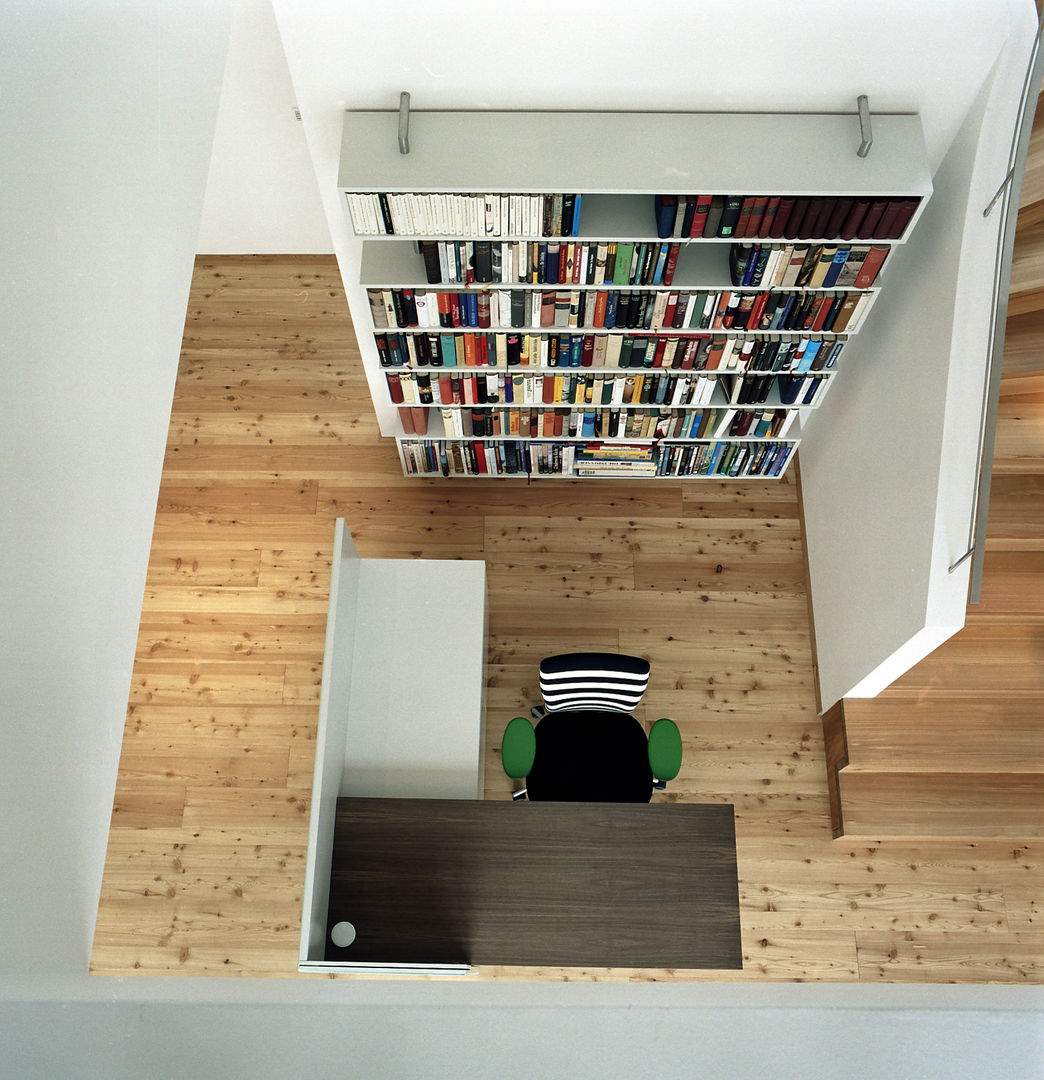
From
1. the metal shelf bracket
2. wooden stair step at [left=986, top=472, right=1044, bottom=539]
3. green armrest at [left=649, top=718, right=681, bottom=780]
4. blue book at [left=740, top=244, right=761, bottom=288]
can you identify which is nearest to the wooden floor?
green armrest at [left=649, top=718, right=681, bottom=780]

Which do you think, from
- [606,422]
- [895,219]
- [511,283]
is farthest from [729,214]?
[606,422]

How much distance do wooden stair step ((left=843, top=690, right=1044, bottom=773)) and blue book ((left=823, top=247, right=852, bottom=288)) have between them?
1.55 metres

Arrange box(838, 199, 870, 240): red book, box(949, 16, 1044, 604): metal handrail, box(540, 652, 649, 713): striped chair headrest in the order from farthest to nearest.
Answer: box(540, 652, 649, 713): striped chair headrest
box(838, 199, 870, 240): red book
box(949, 16, 1044, 604): metal handrail

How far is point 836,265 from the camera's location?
266 cm

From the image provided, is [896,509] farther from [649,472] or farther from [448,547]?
[448,547]

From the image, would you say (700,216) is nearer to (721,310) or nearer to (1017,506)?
(721,310)

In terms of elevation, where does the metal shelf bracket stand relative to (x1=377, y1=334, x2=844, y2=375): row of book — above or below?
above

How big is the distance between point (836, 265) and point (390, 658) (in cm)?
198

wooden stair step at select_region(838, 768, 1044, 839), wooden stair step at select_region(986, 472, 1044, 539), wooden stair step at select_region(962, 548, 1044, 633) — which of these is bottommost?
wooden stair step at select_region(838, 768, 1044, 839)

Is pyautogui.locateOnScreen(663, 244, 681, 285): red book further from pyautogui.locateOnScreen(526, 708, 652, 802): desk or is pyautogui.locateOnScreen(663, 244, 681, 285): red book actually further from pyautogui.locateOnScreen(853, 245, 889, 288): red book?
pyautogui.locateOnScreen(526, 708, 652, 802): desk

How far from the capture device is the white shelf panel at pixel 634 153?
7.80ft

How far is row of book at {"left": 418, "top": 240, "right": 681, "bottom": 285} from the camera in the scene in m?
2.60

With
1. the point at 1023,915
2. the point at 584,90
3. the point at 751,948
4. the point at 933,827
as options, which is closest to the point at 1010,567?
the point at 933,827

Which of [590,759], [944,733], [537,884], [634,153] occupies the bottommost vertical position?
[537,884]
